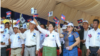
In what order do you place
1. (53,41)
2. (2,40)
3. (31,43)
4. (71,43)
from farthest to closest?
(2,40)
(31,43)
(53,41)
(71,43)

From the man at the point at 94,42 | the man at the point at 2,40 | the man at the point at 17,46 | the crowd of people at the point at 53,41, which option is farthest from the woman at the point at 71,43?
the man at the point at 2,40

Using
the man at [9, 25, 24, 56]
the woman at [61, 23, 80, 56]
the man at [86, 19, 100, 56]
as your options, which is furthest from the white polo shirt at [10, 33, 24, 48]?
the man at [86, 19, 100, 56]

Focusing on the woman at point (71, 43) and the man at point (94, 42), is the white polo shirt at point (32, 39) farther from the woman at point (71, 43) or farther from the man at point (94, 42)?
the man at point (94, 42)

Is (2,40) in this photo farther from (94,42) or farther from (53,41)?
(94,42)

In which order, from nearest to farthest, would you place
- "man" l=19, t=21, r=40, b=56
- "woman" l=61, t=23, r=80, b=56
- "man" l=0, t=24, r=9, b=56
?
"woman" l=61, t=23, r=80, b=56 → "man" l=19, t=21, r=40, b=56 → "man" l=0, t=24, r=9, b=56

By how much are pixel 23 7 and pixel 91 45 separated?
3.12m

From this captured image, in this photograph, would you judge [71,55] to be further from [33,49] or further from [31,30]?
[31,30]

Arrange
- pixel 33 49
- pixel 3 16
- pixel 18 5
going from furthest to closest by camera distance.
→ pixel 3 16 < pixel 18 5 < pixel 33 49

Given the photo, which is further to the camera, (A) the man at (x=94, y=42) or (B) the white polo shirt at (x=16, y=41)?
(B) the white polo shirt at (x=16, y=41)

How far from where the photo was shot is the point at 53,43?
9.47 ft

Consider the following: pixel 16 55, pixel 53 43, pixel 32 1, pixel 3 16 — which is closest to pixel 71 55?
pixel 53 43

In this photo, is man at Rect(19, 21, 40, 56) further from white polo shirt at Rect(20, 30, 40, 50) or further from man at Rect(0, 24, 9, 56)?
man at Rect(0, 24, 9, 56)

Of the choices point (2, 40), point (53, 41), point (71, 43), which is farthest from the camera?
point (2, 40)

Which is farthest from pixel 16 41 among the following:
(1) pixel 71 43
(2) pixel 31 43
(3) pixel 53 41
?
(1) pixel 71 43
